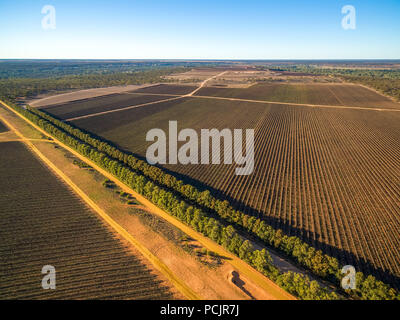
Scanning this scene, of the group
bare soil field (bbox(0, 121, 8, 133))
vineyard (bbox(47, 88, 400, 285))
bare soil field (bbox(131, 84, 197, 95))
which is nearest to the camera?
vineyard (bbox(47, 88, 400, 285))

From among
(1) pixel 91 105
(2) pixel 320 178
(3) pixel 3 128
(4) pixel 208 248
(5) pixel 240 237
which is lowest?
(4) pixel 208 248

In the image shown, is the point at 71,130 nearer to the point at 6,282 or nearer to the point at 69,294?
the point at 6,282

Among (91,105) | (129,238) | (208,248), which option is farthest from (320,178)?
(91,105)

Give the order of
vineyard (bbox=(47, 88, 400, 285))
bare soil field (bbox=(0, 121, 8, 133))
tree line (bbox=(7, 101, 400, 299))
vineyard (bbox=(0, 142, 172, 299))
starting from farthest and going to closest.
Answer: bare soil field (bbox=(0, 121, 8, 133)) < vineyard (bbox=(47, 88, 400, 285)) < vineyard (bbox=(0, 142, 172, 299)) < tree line (bbox=(7, 101, 400, 299))

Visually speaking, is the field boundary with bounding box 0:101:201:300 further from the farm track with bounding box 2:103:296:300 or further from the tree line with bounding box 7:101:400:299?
the tree line with bounding box 7:101:400:299

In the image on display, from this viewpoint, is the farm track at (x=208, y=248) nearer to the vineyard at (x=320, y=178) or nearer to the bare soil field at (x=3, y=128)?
the vineyard at (x=320, y=178)

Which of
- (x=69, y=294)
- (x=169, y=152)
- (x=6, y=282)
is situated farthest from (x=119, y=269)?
(x=169, y=152)

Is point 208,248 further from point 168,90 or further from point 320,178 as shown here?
point 168,90

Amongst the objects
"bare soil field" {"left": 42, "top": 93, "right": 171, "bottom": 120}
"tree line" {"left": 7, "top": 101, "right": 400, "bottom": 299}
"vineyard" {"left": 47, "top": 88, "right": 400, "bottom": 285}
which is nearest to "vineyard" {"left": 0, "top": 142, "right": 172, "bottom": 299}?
"tree line" {"left": 7, "top": 101, "right": 400, "bottom": 299}
